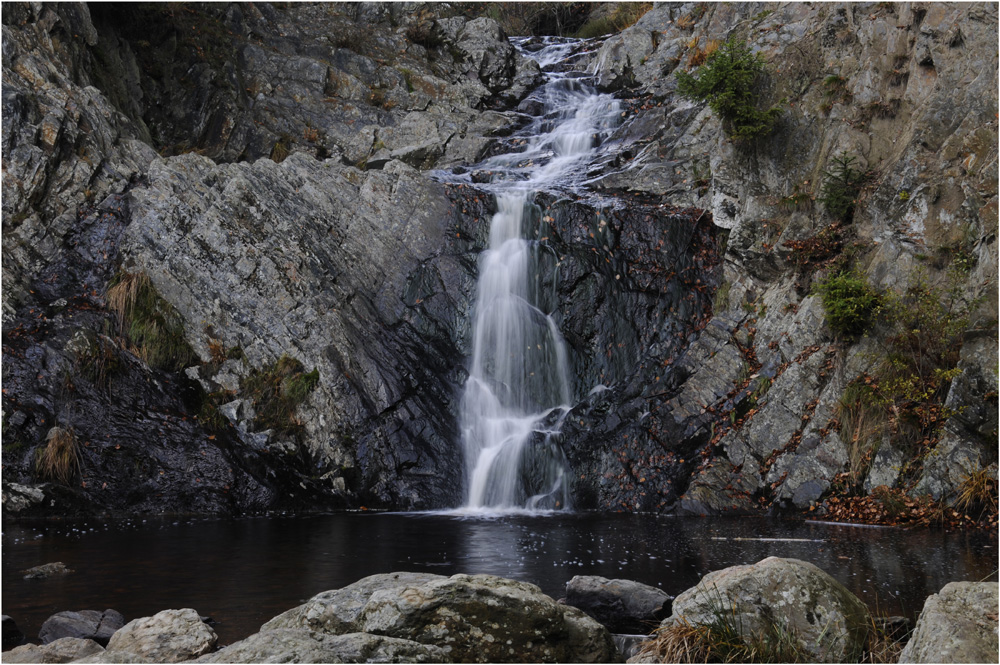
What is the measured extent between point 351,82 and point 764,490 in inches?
698

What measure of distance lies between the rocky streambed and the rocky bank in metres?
6.04

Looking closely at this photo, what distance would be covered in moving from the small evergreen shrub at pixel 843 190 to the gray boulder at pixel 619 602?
981cm

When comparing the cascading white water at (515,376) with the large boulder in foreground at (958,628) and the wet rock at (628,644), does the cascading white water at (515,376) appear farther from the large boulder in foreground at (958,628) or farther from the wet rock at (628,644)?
the large boulder in foreground at (958,628)

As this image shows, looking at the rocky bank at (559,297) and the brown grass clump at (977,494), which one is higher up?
the rocky bank at (559,297)

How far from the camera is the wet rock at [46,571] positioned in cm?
681

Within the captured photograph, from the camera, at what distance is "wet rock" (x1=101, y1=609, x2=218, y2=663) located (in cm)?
458

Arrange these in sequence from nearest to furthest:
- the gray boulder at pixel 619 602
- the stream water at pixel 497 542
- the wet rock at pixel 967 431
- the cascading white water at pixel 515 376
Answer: the gray boulder at pixel 619 602 < the stream water at pixel 497 542 < the wet rock at pixel 967 431 < the cascading white water at pixel 515 376

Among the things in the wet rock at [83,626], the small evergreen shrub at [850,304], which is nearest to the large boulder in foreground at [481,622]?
the wet rock at [83,626]

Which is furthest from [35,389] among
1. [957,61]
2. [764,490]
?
[957,61]

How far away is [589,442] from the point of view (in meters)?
12.3

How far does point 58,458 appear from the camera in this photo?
416 inches

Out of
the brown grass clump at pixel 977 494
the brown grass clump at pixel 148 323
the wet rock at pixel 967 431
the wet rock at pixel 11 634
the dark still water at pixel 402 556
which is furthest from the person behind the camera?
the brown grass clump at pixel 148 323

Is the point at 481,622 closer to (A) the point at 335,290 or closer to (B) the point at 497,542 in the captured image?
(B) the point at 497,542

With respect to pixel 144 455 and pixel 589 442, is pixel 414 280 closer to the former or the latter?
pixel 589 442
